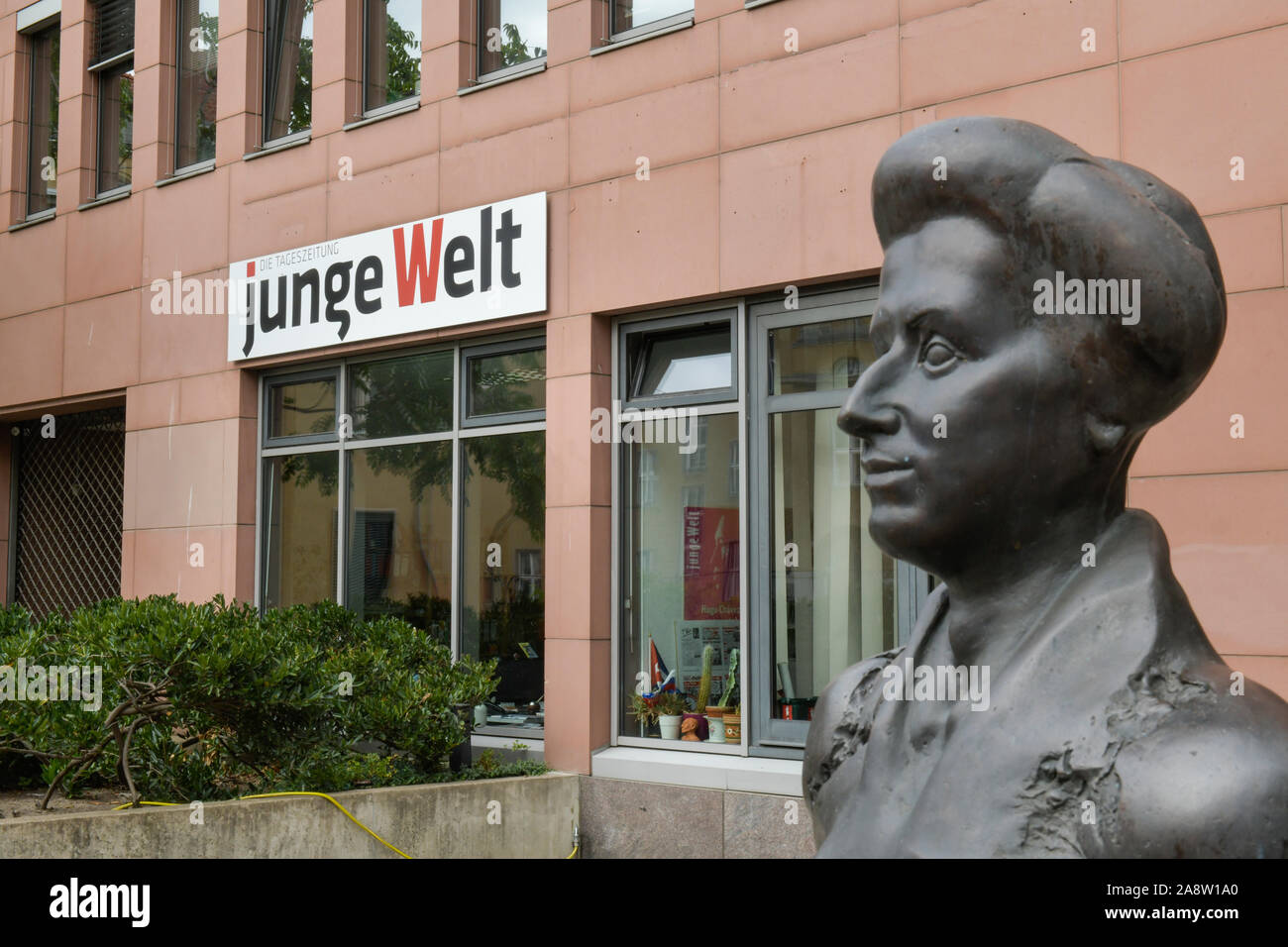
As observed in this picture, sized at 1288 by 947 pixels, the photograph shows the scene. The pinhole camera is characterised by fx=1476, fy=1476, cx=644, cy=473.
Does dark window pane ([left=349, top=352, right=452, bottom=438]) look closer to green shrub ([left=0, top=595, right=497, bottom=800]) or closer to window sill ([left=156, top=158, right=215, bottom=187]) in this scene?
green shrub ([left=0, top=595, right=497, bottom=800])

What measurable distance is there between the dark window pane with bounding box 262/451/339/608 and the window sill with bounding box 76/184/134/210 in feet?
11.0

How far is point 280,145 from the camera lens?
12.2 meters

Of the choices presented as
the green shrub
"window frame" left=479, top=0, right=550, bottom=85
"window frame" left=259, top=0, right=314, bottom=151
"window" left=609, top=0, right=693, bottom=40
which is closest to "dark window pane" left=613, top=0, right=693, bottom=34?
"window" left=609, top=0, right=693, bottom=40

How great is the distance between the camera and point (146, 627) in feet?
25.0

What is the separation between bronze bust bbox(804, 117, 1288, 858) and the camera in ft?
7.09

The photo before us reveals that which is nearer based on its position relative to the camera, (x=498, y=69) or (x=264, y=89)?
(x=498, y=69)

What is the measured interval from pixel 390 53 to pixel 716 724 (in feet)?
19.9

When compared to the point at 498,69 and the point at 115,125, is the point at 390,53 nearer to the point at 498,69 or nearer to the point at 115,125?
the point at 498,69

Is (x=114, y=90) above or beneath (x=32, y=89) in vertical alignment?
beneath

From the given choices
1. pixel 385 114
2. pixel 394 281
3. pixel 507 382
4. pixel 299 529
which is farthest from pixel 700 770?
pixel 385 114

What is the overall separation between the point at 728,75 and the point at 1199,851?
25.1ft

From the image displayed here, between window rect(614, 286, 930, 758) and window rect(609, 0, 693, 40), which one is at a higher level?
window rect(609, 0, 693, 40)

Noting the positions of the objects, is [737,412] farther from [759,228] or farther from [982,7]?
[982,7]

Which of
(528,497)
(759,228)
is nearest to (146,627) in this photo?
(528,497)
